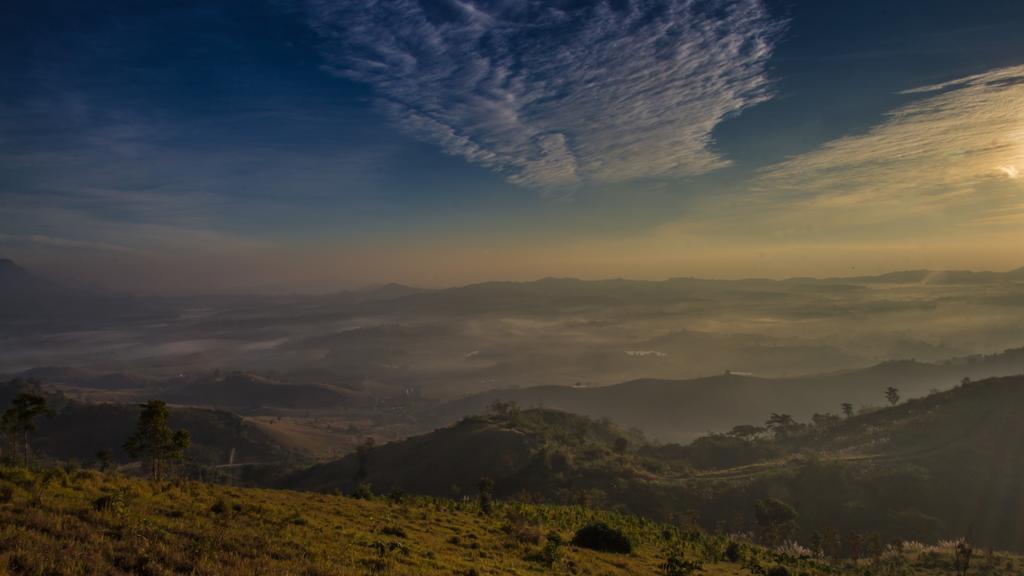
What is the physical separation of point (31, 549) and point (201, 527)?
6354 mm

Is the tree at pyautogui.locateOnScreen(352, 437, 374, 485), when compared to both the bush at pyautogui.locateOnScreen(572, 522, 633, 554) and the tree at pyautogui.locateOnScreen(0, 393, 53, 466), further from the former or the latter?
the bush at pyautogui.locateOnScreen(572, 522, 633, 554)

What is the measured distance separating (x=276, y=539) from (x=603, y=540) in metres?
23.3

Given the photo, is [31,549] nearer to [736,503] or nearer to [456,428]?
[736,503]

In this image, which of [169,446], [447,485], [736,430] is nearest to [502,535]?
[169,446]

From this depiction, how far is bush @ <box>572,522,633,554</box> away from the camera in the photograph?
3460 centimetres

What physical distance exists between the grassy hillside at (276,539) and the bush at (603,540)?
92 centimetres

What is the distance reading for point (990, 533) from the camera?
83938 millimetres

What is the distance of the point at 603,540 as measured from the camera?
3503cm

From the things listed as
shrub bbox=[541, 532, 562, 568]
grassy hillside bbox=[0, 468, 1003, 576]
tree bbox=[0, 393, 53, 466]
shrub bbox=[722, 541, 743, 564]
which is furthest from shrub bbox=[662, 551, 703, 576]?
tree bbox=[0, 393, 53, 466]

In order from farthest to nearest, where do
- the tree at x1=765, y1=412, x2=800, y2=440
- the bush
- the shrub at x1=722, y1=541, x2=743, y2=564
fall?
1. the tree at x1=765, y1=412, x2=800, y2=440
2. the shrub at x1=722, y1=541, x2=743, y2=564
3. the bush

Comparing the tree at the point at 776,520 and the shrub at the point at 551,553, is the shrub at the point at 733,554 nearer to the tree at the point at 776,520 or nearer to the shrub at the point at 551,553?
the shrub at the point at 551,553

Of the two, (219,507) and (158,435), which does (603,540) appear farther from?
(158,435)

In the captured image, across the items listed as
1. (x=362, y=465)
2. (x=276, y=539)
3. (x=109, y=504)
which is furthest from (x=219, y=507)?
(x=362, y=465)

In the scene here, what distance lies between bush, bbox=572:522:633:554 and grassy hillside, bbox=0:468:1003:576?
920 millimetres
